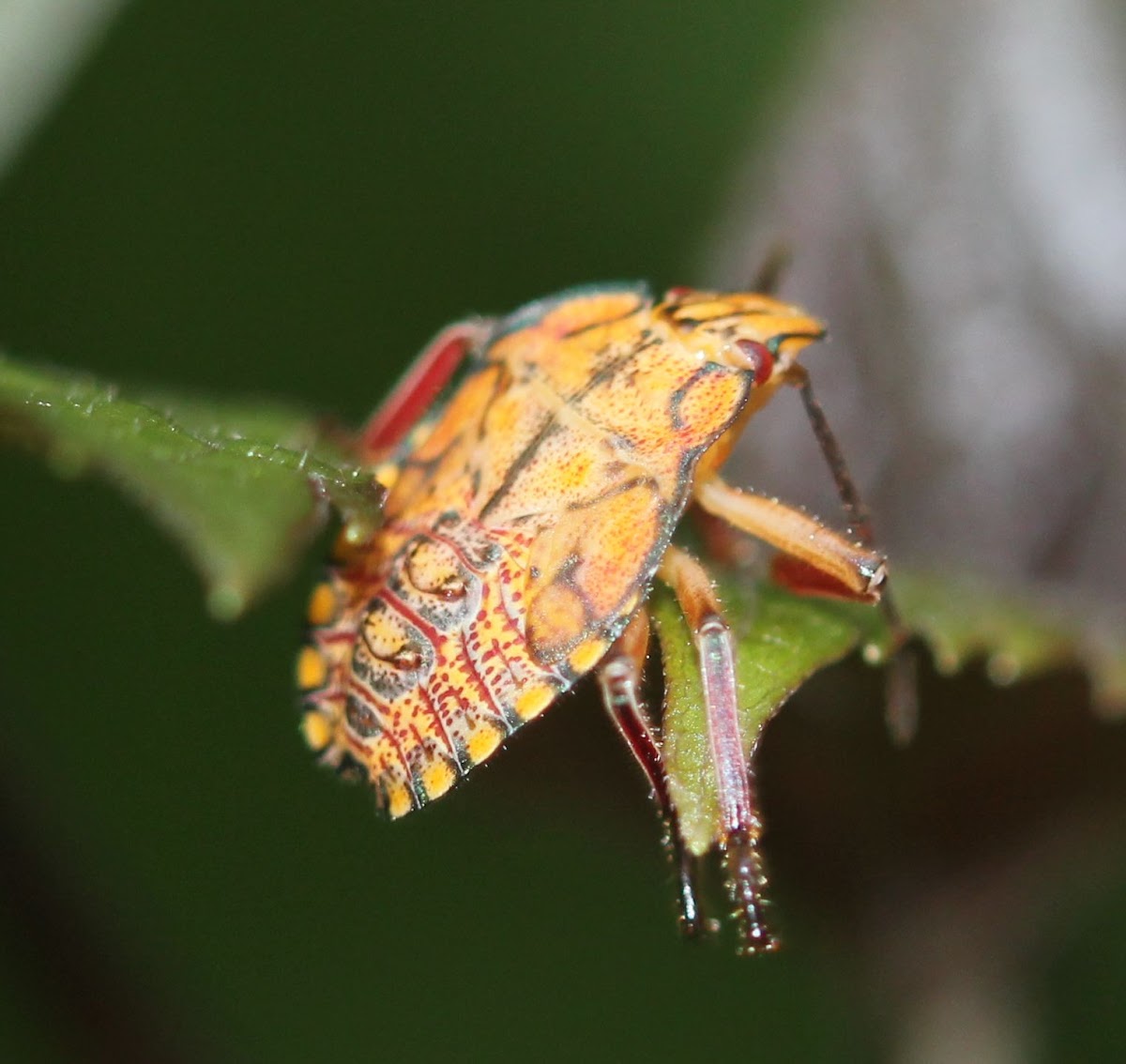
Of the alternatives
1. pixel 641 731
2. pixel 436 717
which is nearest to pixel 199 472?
pixel 436 717

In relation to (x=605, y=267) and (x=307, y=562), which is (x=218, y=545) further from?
(x=605, y=267)

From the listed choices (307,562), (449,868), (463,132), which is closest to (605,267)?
(463,132)

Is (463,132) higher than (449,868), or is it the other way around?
(463,132)

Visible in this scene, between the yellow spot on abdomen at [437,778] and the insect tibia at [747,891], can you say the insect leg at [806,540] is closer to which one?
the insect tibia at [747,891]

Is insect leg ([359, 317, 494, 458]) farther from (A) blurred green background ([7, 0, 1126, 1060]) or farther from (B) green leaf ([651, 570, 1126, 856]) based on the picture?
(B) green leaf ([651, 570, 1126, 856])

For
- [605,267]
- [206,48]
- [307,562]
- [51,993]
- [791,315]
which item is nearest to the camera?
[791,315]

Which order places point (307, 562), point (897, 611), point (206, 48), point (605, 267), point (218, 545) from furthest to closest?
point (605, 267) < point (307, 562) < point (206, 48) < point (897, 611) < point (218, 545)

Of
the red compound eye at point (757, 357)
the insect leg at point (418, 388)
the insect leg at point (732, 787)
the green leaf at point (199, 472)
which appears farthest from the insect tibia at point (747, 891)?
the insect leg at point (418, 388)
